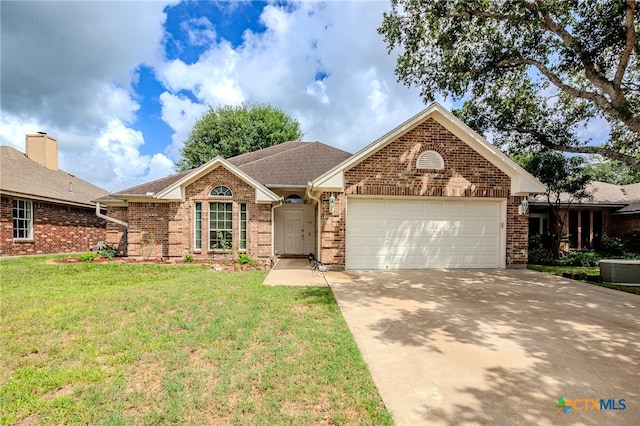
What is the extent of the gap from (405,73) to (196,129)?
2386 centimetres

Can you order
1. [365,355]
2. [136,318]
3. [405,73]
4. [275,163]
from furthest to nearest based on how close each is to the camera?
[275,163] < [405,73] < [136,318] < [365,355]

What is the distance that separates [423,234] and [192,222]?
8.79 metres

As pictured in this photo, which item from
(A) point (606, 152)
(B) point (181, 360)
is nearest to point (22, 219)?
(B) point (181, 360)

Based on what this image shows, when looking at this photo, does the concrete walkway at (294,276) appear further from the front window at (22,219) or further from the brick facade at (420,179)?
the front window at (22,219)

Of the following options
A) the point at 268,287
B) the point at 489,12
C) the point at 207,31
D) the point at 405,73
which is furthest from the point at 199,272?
the point at 489,12

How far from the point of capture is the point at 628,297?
6.78 meters

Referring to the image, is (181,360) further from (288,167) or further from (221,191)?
(288,167)

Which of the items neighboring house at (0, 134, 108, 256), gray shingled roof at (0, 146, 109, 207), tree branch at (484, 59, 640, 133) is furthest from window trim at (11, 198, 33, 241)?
tree branch at (484, 59, 640, 133)

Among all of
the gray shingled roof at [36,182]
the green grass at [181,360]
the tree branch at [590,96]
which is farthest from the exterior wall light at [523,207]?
the gray shingled roof at [36,182]

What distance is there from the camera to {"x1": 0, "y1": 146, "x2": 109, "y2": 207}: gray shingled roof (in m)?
13.5

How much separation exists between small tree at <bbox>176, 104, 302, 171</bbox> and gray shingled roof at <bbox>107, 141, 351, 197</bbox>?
455 inches

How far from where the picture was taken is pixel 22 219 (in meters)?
13.8

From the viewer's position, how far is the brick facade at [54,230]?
13000 millimetres

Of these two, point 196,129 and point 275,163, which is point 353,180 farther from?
point 196,129
